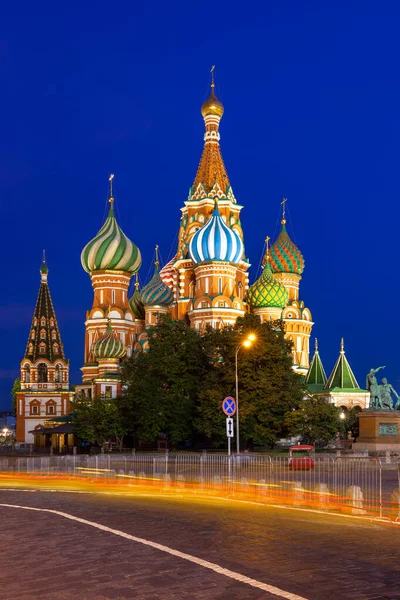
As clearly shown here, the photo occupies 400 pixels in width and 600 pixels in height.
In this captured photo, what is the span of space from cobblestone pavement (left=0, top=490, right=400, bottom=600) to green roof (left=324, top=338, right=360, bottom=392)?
2310 inches

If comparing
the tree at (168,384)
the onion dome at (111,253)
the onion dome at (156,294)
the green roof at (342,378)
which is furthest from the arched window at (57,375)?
the tree at (168,384)

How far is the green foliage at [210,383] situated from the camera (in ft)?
149

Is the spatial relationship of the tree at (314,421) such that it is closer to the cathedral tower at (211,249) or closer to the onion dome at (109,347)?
the cathedral tower at (211,249)

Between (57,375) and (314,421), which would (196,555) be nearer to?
(314,421)

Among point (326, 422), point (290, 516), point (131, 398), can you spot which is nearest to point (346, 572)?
point (290, 516)

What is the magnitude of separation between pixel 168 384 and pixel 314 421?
9.49 metres

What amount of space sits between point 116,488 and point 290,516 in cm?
1057

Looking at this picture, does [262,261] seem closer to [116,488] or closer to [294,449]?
[294,449]

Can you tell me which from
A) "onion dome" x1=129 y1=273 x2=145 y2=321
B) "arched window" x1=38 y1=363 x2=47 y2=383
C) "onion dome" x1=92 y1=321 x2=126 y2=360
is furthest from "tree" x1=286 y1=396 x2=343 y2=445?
"arched window" x1=38 y1=363 x2=47 y2=383

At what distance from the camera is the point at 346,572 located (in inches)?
379

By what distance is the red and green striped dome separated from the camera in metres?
83.7

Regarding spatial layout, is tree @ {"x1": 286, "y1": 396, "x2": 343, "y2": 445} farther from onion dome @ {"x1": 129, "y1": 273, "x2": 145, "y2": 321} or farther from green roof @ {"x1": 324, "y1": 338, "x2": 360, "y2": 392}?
onion dome @ {"x1": 129, "y1": 273, "x2": 145, "y2": 321}

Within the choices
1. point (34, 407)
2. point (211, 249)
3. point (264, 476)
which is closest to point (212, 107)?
point (211, 249)

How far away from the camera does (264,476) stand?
26.0 m
